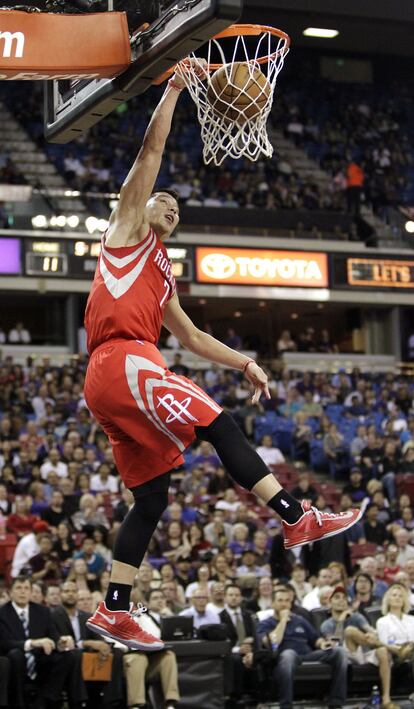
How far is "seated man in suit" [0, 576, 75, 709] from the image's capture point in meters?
11.6

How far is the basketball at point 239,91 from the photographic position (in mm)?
6309

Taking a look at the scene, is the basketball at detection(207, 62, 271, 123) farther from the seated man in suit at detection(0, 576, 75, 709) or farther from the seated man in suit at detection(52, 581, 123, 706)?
the seated man in suit at detection(52, 581, 123, 706)

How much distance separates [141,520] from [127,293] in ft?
3.52

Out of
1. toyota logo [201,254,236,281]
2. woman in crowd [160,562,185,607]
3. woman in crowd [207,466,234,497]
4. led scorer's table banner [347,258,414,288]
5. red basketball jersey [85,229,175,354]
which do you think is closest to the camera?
red basketball jersey [85,229,175,354]

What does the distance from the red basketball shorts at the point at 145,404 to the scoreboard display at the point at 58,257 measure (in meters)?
18.9

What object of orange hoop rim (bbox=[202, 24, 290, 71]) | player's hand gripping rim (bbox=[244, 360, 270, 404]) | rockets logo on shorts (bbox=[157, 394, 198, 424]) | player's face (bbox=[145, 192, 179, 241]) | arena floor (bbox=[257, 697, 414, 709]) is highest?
orange hoop rim (bbox=[202, 24, 290, 71])

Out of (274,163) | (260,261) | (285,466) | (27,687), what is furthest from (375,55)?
(27,687)

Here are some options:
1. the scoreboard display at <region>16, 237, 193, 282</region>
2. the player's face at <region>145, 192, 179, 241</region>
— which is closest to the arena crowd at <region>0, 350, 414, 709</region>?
the scoreboard display at <region>16, 237, 193, 282</region>

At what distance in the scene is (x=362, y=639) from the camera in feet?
42.7

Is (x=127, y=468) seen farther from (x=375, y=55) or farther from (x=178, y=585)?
(x=375, y=55)

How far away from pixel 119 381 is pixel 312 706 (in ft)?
26.4

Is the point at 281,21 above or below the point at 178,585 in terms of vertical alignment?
above

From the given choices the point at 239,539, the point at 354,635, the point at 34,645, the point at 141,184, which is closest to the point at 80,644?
the point at 34,645

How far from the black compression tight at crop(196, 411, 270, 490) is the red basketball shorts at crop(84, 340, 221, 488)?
56 millimetres
